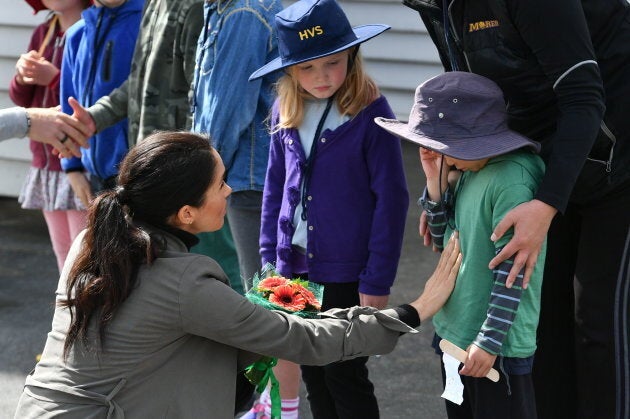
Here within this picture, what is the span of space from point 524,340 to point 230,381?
0.86 metres

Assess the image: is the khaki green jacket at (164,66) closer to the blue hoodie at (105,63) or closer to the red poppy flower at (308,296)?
the blue hoodie at (105,63)

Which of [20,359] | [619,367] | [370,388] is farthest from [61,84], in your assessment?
[619,367]

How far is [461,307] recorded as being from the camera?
9.71 ft

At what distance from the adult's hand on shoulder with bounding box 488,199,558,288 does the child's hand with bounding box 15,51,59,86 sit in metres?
3.21

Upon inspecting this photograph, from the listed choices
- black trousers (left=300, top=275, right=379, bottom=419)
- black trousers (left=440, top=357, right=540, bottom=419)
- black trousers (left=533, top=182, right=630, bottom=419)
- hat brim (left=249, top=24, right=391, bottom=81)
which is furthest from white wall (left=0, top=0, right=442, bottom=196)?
black trousers (left=440, top=357, right=540, bottom=419)

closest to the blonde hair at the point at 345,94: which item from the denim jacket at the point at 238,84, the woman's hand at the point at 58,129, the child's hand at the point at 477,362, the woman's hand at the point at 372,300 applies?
the denim jacket at the point at 238,84

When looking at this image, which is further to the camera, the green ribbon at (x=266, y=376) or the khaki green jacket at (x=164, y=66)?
the khaki green jacket at (x=164, y=66)

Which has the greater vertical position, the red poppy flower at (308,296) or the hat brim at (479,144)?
the hat brim at (479,144)

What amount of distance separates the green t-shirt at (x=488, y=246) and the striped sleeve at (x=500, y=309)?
7 cm

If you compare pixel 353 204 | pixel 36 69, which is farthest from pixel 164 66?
pixel 353 204

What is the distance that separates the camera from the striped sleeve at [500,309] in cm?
279

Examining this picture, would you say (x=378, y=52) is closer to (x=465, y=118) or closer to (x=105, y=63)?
(x=105, y=63)

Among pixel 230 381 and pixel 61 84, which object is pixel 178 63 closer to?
pixel 61 84

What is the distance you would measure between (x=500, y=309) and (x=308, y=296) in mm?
612
